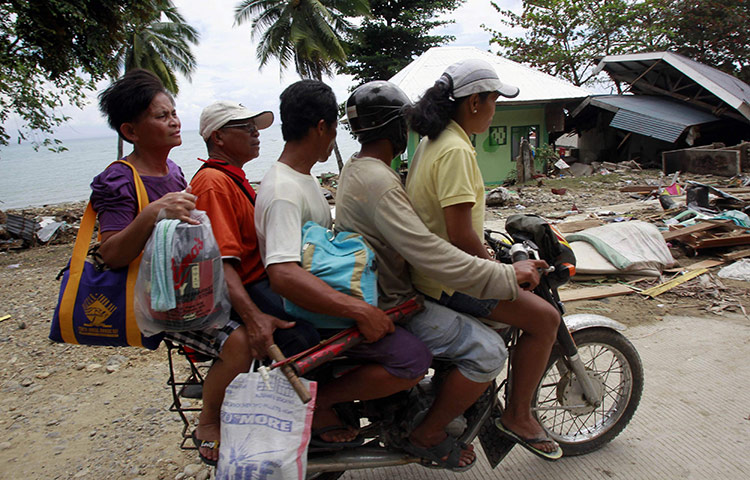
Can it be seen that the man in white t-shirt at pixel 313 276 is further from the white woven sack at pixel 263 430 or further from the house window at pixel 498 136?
the house window at pixel 498 136

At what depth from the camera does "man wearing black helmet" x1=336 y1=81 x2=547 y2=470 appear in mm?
1895

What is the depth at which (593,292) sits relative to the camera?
18.1ft

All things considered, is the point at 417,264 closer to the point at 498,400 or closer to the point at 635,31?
the point at 498,400

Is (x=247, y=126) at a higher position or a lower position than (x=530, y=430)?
higher

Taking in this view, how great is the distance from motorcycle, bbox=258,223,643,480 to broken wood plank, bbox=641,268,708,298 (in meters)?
2.92

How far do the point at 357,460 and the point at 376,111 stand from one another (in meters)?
1.54

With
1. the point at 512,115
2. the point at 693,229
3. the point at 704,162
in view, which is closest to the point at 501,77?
the point at 512,115

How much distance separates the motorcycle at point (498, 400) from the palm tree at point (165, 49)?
23739 mm

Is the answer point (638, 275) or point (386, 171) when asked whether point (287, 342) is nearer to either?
point (386, 171)

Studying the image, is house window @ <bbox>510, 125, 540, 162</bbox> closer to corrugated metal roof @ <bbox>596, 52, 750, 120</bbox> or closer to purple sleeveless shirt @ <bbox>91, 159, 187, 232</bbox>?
corrugated metal roof @ <bbox>596, 52, 750, 120</bbox>

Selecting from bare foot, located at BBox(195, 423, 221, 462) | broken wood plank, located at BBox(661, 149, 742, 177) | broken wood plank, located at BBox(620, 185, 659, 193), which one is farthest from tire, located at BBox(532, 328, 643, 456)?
broken wood plank, located at BBox(661, 149, 742, 177)

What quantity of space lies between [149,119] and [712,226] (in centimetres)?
716

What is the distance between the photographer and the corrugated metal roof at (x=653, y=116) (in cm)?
1617

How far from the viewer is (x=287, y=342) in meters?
1.95
